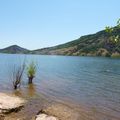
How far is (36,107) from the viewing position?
21.7m

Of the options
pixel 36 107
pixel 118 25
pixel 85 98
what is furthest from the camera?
pixel 85 98

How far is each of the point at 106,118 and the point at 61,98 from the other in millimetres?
8187

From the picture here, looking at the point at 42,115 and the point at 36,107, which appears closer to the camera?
the point at 42,115

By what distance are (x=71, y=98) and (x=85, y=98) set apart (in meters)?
1.65

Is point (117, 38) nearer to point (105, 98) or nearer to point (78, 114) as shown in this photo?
point (78, 114)

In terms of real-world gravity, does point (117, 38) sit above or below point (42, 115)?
above

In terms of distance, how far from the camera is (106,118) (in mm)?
19609

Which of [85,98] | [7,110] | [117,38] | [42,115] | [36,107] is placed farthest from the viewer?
[85,98]

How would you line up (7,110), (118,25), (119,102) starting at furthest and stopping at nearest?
(119,102) → (7,110) → (118,25)

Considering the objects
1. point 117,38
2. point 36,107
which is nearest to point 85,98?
point 36,107

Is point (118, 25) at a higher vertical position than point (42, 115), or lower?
higher

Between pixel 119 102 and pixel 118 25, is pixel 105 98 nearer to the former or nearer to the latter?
pixel 119 102

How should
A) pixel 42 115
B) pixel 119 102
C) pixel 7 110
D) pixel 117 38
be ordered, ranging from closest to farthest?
pixel 117 38 → pixel 42 115 → pixel 7 110 → pixel 119 102

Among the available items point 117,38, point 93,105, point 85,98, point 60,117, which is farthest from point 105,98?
point 117,38
